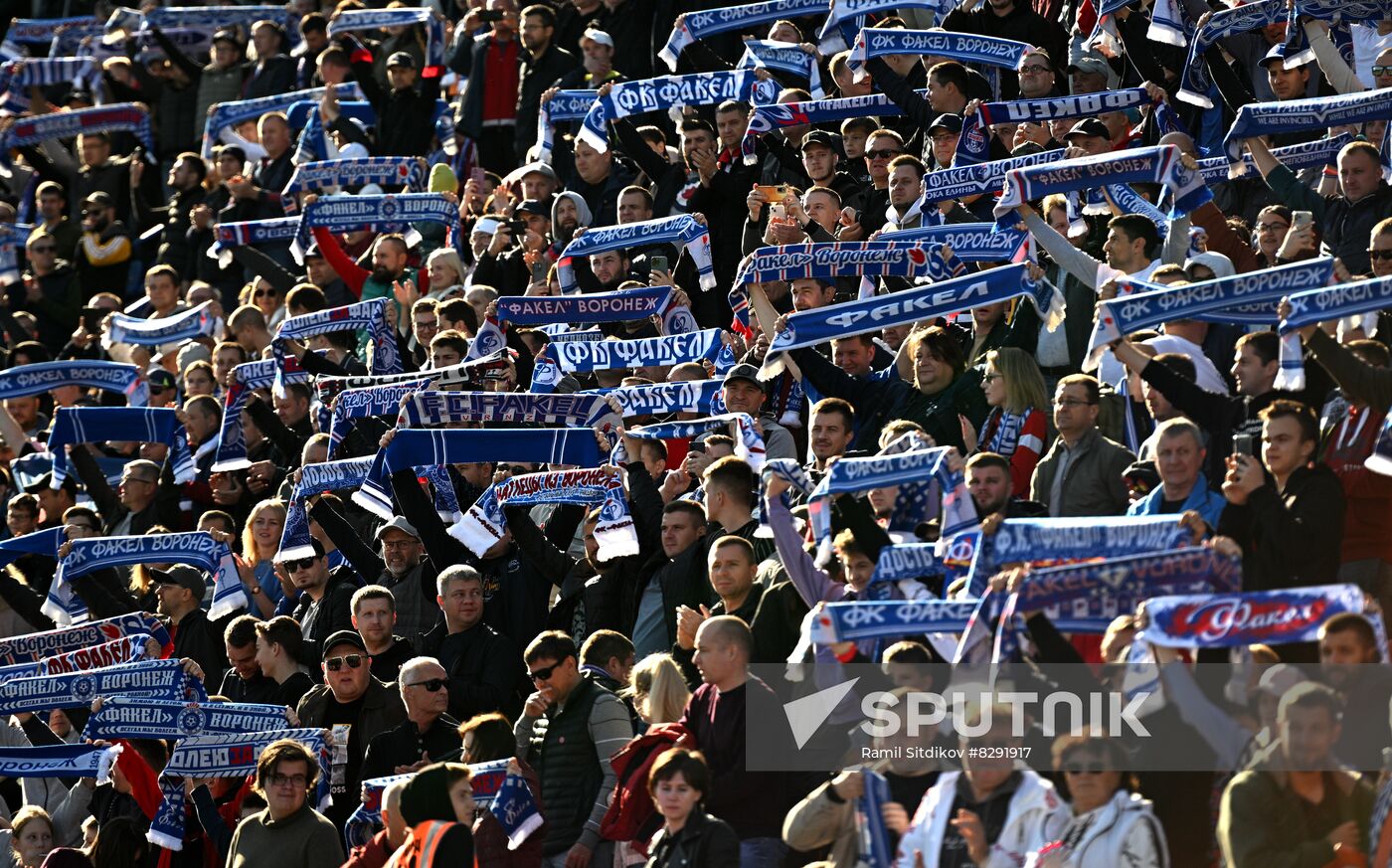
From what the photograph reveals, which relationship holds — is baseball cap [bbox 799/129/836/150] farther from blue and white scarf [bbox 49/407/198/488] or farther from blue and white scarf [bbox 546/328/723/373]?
blue and white scarf [bbox 49/407/198/488]

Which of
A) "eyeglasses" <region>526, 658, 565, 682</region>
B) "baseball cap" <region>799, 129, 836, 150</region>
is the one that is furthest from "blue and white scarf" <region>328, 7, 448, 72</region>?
"eyeglasses" <region>526, 658, 565, 682</region>

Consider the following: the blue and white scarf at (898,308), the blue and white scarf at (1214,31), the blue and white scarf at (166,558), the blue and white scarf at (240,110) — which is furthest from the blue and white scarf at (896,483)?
the blue and white scarf at (240,110)

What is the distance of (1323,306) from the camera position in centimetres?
967

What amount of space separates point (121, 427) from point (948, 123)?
5572 mm

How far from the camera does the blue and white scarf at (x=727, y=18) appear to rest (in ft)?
57.1

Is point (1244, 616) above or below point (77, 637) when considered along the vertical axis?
above

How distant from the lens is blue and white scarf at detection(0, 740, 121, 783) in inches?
473

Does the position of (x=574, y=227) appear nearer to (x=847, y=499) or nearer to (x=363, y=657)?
(x=363, y=657)

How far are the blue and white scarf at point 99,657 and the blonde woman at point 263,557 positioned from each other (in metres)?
0.92

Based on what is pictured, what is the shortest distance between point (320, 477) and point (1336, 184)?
5652mm

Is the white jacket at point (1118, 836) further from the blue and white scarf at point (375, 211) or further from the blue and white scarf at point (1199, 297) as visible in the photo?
the blue and white scarf at point (375, 211)

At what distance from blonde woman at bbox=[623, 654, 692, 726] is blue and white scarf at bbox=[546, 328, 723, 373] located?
12.6ft

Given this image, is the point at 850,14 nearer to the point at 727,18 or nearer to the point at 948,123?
the point at 727,18

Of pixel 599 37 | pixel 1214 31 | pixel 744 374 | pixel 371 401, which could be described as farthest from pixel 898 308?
pixel 599 37
